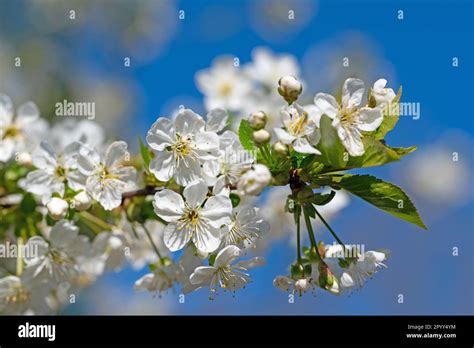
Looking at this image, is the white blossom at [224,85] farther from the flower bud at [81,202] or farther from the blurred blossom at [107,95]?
the blurred blossom at [107,95]

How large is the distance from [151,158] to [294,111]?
0.58 metres

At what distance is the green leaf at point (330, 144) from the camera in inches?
70.0

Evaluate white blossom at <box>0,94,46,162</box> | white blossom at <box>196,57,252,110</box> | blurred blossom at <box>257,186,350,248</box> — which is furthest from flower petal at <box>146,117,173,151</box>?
white blossom at <box>196,57,252,110</box>

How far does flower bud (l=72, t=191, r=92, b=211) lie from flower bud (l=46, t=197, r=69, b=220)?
0.03 m

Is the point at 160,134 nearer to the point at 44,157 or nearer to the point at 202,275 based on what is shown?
the point at 202,275

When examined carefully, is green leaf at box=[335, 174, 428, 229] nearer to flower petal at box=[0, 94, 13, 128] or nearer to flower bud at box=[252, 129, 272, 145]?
flower bud at box=[252, 129, 272, 145]

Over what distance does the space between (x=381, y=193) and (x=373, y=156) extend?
0.14 m

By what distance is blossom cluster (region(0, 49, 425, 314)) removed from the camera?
1.85m

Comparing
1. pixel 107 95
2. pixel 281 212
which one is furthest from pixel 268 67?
pixel 107 95

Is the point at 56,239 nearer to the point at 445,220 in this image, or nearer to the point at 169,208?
the point at 169,208

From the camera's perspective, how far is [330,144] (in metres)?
1.79

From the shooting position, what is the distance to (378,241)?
7.18m

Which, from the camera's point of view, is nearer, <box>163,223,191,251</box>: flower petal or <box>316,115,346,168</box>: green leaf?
<box>316,115,346,168</box>: green leaf
